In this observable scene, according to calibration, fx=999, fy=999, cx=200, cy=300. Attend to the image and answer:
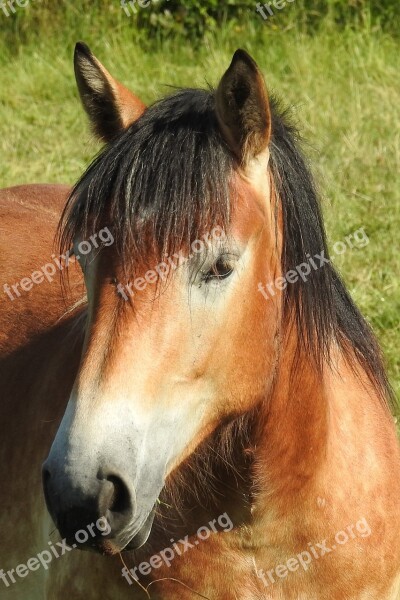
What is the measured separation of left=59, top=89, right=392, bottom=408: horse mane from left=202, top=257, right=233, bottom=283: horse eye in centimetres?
9

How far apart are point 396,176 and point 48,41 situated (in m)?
3.52

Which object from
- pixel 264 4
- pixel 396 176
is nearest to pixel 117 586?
pixel 396 176

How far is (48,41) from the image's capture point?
27.7ft

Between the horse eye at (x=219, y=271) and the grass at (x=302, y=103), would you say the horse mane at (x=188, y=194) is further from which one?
the grass at (x=302, y=103)

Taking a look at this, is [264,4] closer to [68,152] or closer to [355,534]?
[68,152]

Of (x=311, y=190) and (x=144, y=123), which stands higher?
(x=144, y=123)

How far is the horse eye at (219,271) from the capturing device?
2436mm

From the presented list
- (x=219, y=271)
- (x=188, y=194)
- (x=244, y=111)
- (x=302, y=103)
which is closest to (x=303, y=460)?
(x=219, y=271)

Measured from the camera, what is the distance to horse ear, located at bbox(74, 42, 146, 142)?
2.78 metres

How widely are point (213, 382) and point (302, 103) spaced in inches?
191

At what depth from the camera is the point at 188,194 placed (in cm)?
246

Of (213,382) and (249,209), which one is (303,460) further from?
(249,209)

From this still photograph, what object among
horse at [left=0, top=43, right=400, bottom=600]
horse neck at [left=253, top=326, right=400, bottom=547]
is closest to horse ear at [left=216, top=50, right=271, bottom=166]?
horse at [left=0, top=43, right=400, bottom=600]

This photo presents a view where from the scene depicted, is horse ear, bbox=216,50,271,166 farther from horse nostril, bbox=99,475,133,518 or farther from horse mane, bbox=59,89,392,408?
horse nostril, bbox=99,475,133,518
